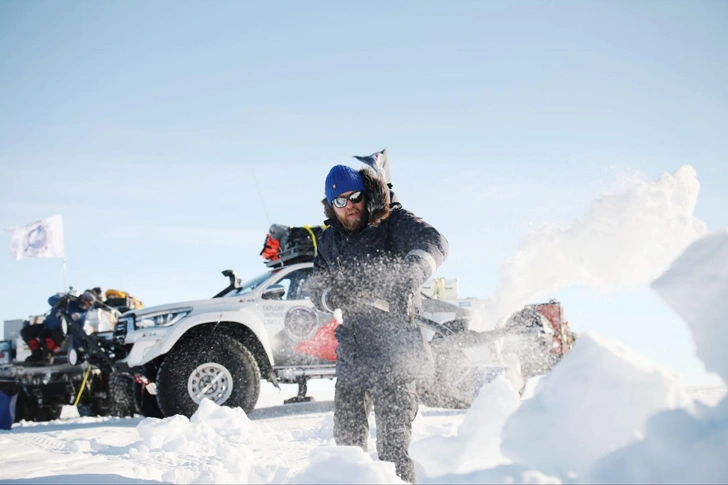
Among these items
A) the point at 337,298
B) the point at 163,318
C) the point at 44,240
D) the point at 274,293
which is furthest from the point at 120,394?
the point at 44,240

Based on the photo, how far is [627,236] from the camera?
2.95 metres

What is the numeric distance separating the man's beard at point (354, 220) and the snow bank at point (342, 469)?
1188mm

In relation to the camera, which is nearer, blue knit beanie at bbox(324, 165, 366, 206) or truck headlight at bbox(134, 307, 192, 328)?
blue knit beanie at bbox(324, 165, 366, 206)

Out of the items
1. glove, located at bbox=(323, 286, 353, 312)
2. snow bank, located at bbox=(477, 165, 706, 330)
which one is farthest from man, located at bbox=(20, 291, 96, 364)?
snow bank, located at bbox=(477, 165, 706, 330)

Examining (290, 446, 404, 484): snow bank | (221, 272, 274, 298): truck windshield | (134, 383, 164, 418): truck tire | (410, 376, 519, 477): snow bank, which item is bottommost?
(134, 383, 164, 418): truck tire

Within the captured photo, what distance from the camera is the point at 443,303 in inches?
308

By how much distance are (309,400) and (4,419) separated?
14.1 feet

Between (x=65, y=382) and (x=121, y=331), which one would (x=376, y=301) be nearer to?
(x=121, y=331)

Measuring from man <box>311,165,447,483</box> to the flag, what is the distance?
13201mm

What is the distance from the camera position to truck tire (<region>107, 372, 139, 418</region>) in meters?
8.47

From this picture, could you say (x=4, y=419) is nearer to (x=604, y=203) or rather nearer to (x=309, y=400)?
(x=309, y=400)

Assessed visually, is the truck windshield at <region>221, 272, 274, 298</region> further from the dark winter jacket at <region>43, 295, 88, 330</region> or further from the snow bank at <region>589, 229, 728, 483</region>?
the snow bank at <region>589, 229, 728, 483</region>

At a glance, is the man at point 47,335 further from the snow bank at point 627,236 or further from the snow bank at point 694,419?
the snow bank at point 694,419

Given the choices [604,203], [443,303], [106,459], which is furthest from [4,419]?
[604,203]
